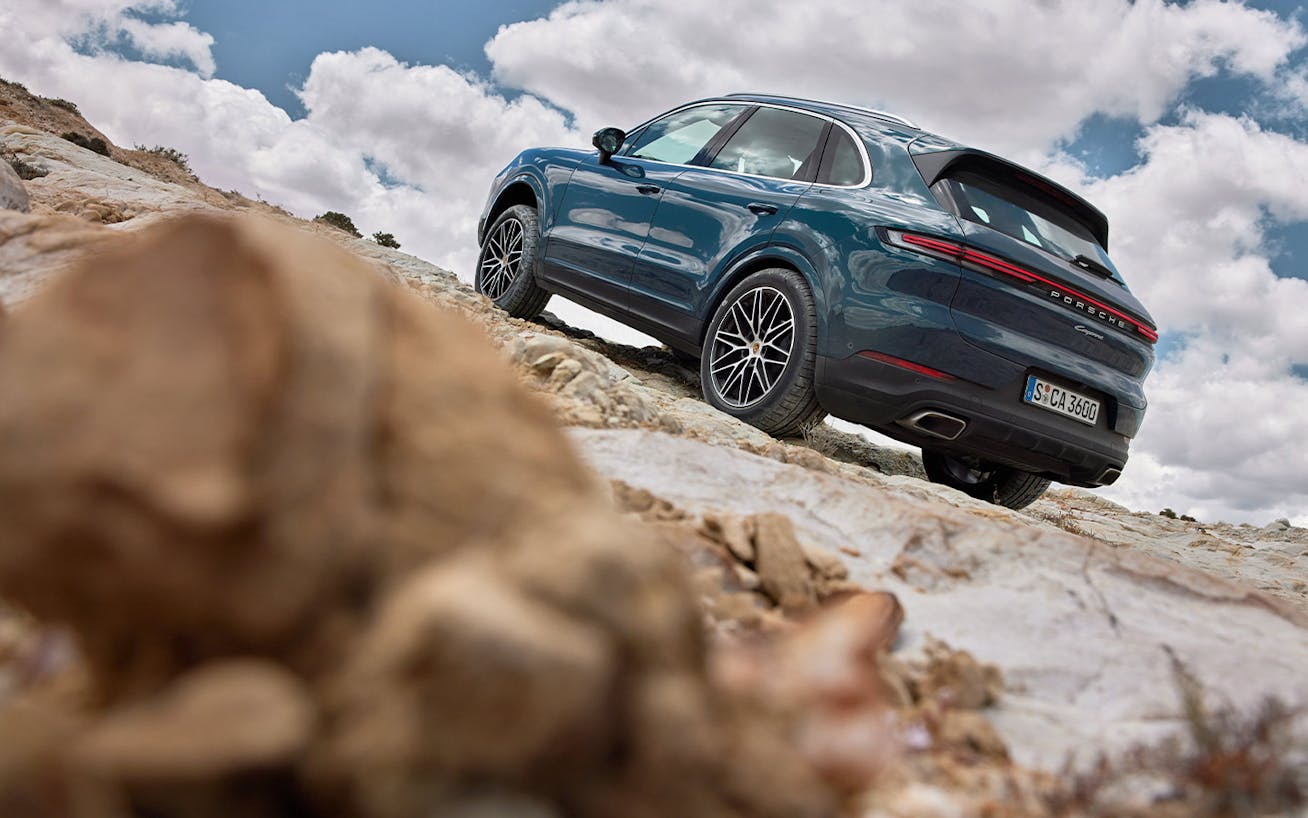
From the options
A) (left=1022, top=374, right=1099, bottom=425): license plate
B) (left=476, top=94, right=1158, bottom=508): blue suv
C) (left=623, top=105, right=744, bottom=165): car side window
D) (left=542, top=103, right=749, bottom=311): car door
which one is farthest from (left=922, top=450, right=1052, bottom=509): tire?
(left=623, top=105, right=744, bottom=165): car side window

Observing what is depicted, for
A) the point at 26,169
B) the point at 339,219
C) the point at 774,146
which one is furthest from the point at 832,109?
the point at 339,219

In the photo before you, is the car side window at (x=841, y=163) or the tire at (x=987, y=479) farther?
the tire at (x=987, y=479)

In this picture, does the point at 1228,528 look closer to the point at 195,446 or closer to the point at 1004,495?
the point at 1004,495

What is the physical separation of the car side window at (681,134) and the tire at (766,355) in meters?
1.37

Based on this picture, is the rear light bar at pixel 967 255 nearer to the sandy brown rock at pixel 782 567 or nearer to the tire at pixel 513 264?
the sandy brown rock at pixel 782 567

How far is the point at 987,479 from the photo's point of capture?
6.94 meters

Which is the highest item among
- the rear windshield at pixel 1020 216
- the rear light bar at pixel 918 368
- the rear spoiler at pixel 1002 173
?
the rear spoiler at pixel 1002 173

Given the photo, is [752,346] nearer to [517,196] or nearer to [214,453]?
[517,196]

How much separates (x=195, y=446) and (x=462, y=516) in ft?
1.06

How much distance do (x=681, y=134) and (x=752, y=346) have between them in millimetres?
2036

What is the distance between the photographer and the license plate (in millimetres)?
5188

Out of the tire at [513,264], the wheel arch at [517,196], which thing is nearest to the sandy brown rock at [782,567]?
the tire at [513,264]

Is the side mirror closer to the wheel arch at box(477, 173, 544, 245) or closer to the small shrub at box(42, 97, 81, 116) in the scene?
the wheel arch at box(477, 173, 544, 245)

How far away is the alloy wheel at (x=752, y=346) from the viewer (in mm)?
5633
